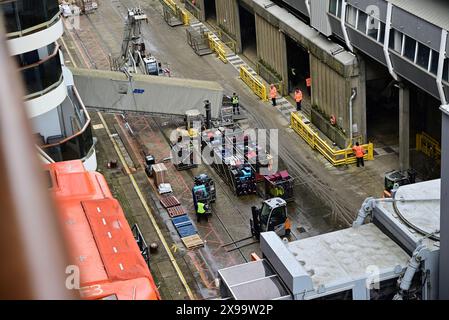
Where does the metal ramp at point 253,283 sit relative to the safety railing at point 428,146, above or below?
above

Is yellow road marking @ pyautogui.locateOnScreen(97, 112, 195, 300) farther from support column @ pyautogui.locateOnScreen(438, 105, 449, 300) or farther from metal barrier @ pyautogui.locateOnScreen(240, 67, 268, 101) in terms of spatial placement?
support column @ pyautogui.locateOnScreen(438, 105, 449, 300)

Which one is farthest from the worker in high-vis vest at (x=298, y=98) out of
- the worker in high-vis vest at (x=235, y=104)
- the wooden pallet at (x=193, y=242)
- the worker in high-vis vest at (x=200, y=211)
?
the wooden pallet at (x=193, y=242)

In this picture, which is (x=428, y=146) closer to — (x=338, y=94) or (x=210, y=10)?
(x=338, y=94)

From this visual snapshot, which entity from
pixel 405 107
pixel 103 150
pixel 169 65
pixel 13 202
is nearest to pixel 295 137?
pixel 405 107

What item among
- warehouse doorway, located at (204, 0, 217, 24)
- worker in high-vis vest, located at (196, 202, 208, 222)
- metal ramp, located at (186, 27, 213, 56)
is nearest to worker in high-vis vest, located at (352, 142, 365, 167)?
worker in high-vis vest, located at (196, 202, 208, 222)

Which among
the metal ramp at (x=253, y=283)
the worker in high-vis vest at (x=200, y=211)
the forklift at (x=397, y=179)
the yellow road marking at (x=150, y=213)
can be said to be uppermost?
the metal ramp at (x=253, y=283)

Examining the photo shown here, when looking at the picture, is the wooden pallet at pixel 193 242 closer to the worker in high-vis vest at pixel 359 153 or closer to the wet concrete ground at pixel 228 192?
the wet concrete ground at pixel 228 192
